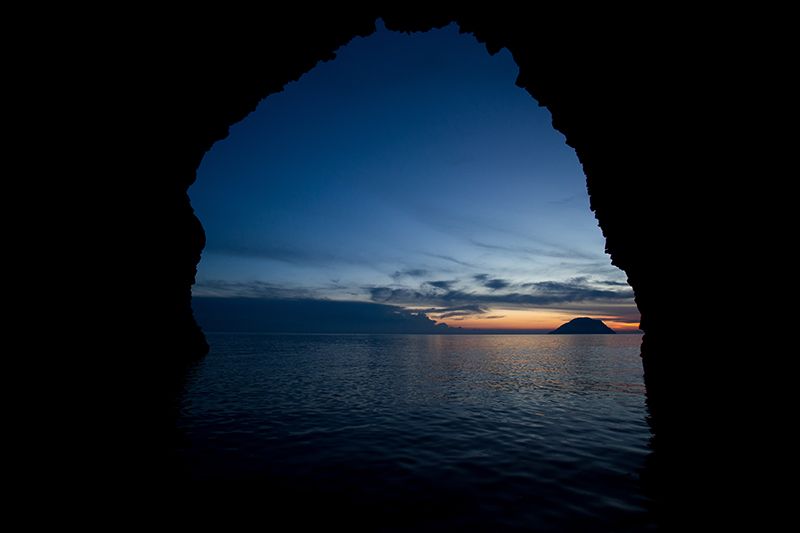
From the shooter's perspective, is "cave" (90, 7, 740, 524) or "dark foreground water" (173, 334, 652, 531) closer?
"dark foreground water" (173, 334, 652, 531)

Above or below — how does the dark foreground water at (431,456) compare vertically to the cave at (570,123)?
below

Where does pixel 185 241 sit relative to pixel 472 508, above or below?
above

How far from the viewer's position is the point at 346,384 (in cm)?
2552

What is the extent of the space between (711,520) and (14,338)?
18671 mm

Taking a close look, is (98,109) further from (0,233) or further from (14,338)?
(14,338)

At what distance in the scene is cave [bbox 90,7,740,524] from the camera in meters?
10.5

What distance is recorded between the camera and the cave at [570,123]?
34.6 ft

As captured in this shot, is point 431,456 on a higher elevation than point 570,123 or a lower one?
lower

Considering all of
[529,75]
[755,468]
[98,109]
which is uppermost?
[529,75]

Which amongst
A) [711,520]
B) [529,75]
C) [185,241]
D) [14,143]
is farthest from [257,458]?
[185,241]

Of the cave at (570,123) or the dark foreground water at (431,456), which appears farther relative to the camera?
the cave at (570,123)

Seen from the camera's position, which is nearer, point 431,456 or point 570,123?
point 431,456

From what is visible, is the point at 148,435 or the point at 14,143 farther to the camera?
the point at 148,435

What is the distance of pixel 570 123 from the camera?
17328 millimetres
